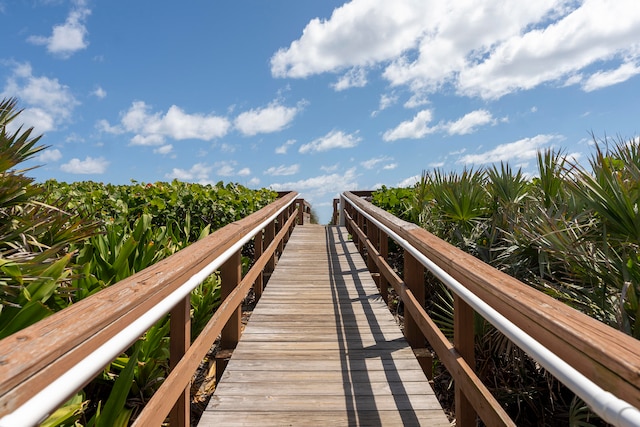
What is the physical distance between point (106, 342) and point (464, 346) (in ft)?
5.36

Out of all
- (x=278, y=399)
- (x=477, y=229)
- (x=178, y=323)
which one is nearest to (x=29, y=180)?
(x=178, y=323)

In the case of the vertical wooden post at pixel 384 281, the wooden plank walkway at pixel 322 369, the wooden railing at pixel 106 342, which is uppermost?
the wooden railing at pixel 106 342

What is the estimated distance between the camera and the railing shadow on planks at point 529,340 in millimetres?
962

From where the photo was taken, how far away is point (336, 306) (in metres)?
4.52

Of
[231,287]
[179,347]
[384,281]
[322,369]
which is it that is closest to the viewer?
[179,347]

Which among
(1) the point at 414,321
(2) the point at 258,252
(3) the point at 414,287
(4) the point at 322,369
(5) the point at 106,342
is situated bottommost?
(4) the point at 322,369

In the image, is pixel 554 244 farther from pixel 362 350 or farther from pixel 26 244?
pixel 26 244

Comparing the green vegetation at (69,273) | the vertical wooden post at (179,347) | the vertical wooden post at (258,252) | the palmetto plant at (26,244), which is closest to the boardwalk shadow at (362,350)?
the vertical wooden post at (258,252)

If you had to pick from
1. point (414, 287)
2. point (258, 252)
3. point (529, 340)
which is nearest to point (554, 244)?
point (414, 287)

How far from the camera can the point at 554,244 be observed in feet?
11.0

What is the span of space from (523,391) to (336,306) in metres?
1.88

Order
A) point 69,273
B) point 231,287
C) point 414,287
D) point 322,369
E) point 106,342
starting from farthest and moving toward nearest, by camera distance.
A: 1. point 414,287
2. point 231,287
3. point 322,369
4. point 69,273
5. point 106,342

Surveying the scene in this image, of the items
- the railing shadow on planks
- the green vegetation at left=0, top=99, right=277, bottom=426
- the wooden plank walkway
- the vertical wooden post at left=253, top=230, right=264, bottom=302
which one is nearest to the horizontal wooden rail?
the railing shadow on planks

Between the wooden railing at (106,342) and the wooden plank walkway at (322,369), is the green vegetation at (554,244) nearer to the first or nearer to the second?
the wooden plank walkway at (322,369)
